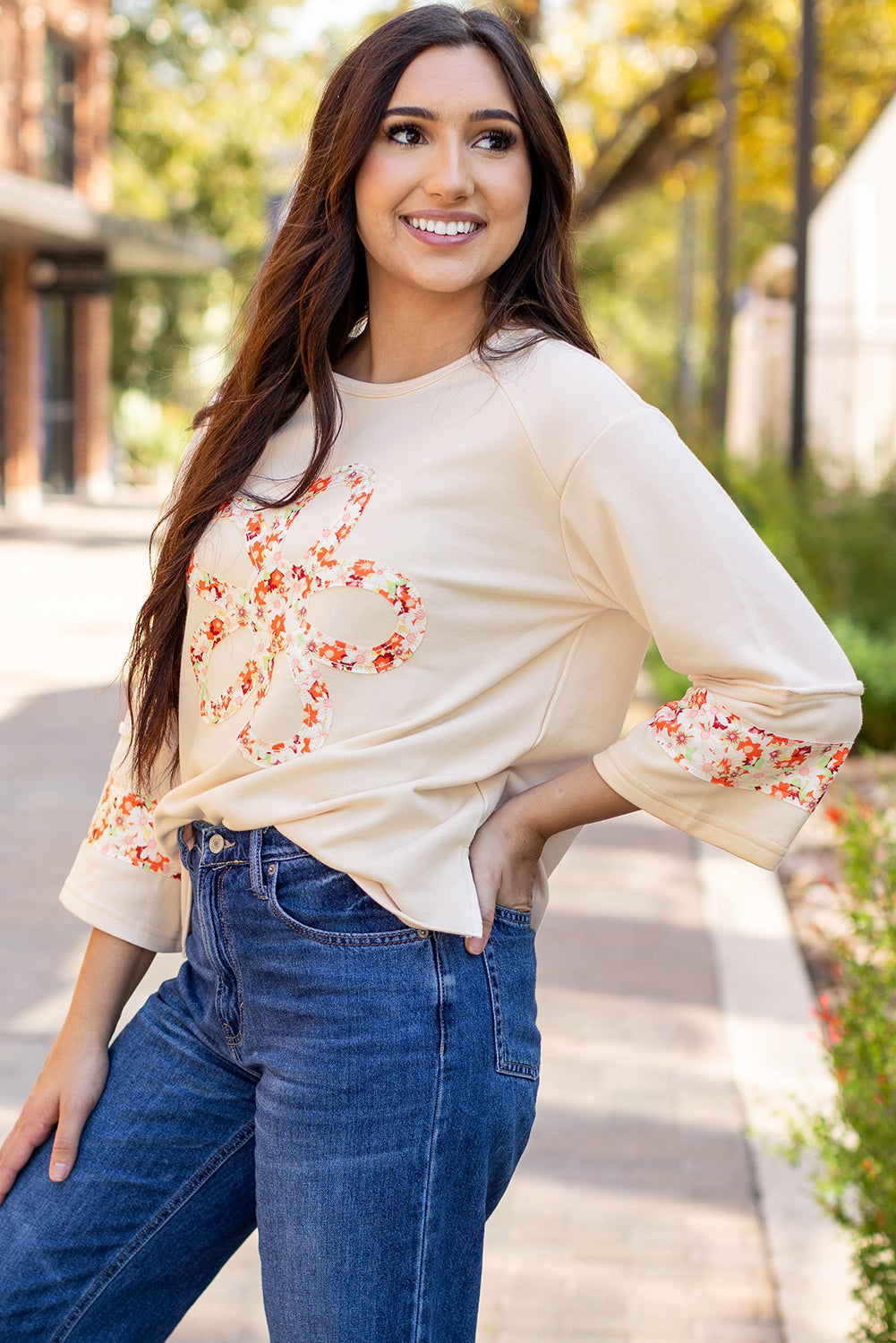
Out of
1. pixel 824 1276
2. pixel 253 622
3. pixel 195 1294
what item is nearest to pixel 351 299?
pixel 253 622

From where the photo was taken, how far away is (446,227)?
1.71 metres

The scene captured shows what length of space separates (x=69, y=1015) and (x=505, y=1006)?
59 centimetres

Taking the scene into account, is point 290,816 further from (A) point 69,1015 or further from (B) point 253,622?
(A) point 69,1015

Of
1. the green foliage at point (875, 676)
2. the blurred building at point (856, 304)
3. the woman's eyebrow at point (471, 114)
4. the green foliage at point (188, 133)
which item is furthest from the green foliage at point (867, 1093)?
the green foliage at point (188, 133)

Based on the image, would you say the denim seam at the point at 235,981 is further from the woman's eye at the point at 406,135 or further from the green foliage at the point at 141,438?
the green foliage at the point at 141,438

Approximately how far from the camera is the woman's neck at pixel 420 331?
1.76m

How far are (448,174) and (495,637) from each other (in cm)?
51

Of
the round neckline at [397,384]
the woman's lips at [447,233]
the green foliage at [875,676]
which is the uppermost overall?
the woman's lips at [447,233]

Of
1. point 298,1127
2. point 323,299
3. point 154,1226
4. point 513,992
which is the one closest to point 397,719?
point 513,992

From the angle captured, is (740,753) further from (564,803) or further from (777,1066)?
(777,1066)

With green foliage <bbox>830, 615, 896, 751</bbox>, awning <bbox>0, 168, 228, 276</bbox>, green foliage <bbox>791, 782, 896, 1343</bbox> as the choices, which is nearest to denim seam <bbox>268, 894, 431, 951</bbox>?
green foliage <bbox>791, 782, 896, 1343</bbox>

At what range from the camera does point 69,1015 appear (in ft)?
6.17

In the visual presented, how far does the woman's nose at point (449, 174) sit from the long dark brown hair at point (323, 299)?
3.4 inches

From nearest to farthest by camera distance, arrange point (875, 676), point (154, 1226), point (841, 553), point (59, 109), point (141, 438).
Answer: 1. point (154, 1226)
2. point (875, 676)
3. point (841, 553)
4. point (59, 109)
5. point (141, 438)
